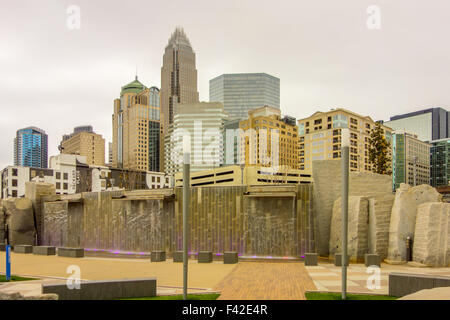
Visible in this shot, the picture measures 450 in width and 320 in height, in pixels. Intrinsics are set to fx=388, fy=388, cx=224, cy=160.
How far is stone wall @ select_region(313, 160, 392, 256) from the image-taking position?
942 inches

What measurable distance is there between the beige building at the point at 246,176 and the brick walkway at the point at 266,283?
88240mm

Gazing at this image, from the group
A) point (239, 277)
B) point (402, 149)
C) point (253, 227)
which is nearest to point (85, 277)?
point (239, 277)

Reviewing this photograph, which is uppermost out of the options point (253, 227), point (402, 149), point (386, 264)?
point (402, 149)

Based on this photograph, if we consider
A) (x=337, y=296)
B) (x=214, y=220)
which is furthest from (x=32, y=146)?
(x=337, y=296)

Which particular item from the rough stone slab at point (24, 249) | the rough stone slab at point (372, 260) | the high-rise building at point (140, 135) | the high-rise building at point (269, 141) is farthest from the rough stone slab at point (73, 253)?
the high-rise building at point (140, 135)

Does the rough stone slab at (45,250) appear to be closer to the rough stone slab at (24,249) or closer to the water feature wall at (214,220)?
the rough stone slab at (24,249)

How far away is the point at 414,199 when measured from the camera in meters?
21.7

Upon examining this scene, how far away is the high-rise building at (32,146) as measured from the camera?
159 m

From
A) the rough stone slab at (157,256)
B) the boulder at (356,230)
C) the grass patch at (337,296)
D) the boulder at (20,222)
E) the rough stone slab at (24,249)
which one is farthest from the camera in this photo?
the boulder at (20,222)

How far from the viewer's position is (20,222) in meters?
34.1

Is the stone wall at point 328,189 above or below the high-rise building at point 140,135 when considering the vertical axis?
below
